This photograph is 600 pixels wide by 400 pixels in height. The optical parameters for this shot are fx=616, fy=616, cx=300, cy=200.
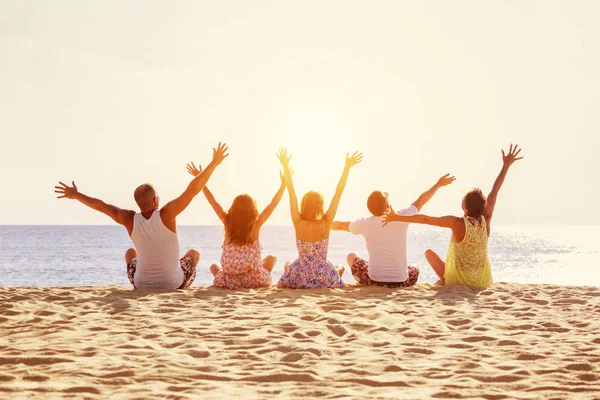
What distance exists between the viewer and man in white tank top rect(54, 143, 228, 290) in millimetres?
7773

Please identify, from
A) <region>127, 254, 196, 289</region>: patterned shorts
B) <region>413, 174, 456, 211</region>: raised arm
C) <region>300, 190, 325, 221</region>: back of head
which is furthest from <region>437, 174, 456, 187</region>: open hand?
<region>127, 254, 196, 289</region>: patterned shorts

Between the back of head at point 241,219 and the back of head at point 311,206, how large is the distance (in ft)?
2.21

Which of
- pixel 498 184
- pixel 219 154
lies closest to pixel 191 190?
pixel 219 154

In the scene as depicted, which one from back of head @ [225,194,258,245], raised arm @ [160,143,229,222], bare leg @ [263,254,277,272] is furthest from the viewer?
bare leg @ [263,254,277,272]

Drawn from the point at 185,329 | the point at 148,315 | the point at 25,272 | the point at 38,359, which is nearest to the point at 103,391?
the point at 38,359

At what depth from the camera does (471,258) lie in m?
8.71

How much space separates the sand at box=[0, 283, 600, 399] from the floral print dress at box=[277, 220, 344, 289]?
2.80ft

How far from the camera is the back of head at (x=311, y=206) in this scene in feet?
28.0

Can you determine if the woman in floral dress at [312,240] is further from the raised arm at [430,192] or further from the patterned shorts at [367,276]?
the raised arm at [430,192]

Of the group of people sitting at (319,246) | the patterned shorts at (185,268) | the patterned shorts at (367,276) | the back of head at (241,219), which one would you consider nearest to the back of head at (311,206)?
the group of people sitting at (319,246)

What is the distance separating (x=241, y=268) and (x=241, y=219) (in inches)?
27.6

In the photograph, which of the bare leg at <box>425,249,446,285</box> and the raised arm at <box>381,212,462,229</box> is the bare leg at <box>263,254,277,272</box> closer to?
the raised arm at <box>381,212,462,229</box>

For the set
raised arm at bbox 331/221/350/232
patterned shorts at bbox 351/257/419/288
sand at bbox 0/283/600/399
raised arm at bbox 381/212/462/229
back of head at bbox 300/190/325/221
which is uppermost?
back of head at bbox 300/190/325/221

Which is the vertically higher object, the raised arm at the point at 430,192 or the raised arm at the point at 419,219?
the raised arm at the point at 430,192
